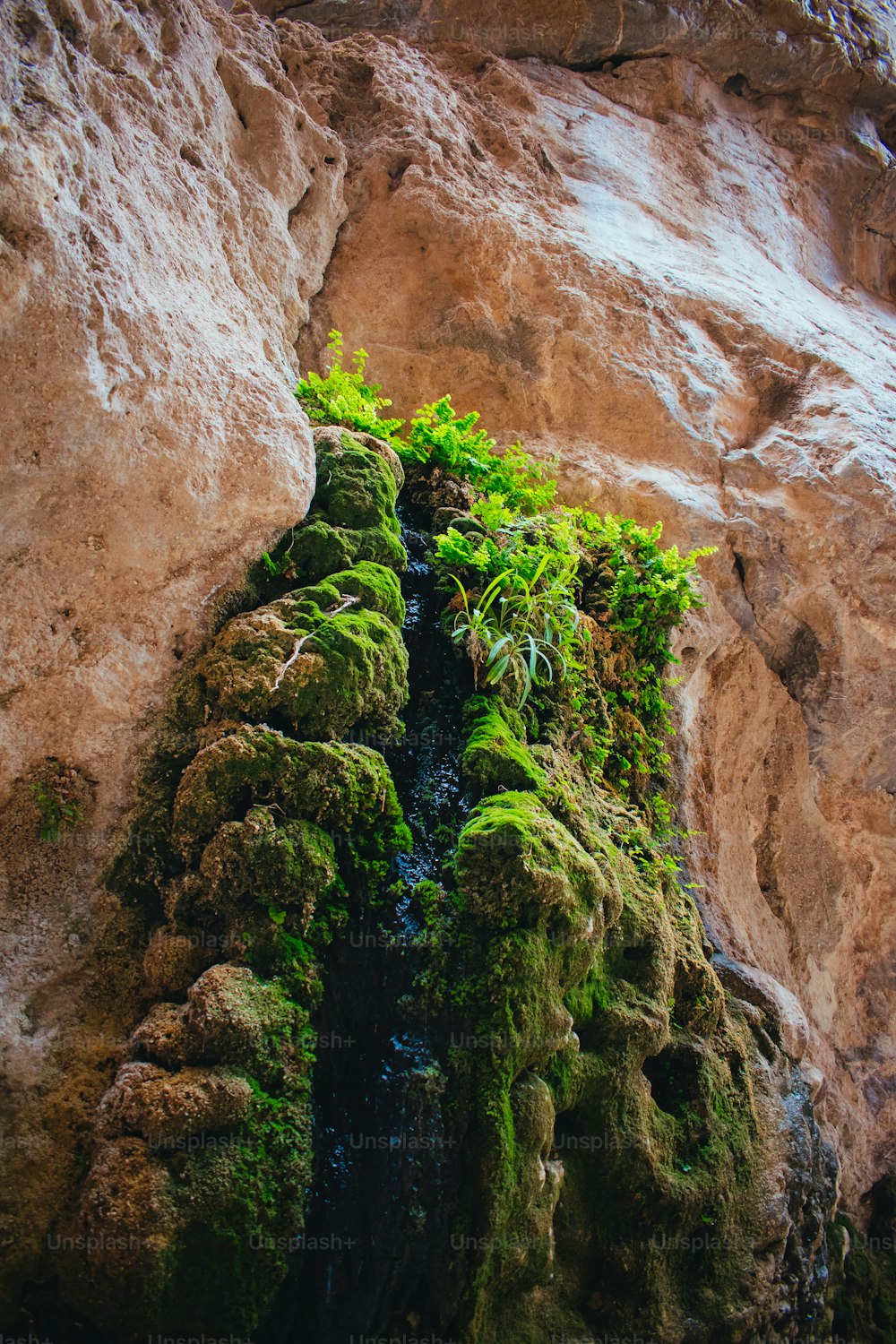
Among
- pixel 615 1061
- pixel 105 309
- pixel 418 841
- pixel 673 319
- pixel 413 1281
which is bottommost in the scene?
pixel 413 1281

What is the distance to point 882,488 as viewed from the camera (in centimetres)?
693

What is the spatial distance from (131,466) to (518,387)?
14.6 feet

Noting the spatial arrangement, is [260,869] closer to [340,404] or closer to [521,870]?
[521,870]

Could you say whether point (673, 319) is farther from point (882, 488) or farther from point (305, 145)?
point (305, 145)

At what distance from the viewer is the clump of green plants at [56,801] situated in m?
3.79

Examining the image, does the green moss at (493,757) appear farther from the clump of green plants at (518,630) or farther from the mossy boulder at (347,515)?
the mossy boulder at (347,515)

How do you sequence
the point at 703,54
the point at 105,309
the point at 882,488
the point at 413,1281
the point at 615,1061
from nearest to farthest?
the point at 413,1281
the point at 105,309
the point at 615,1061
the point at 882,488
the point at 703,54

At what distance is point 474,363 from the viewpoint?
24.5 ft

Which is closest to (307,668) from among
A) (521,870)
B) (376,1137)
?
(521,870)

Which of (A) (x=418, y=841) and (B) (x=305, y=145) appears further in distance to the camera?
(B) (x=305, y=145)

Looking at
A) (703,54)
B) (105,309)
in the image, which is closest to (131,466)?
(105,309)

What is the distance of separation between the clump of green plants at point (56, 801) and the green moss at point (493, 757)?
1.94 meters

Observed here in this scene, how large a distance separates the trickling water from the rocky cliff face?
3.15 ft

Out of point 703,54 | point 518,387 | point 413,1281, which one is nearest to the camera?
point 413,1281
